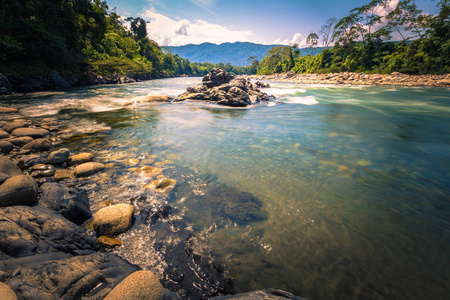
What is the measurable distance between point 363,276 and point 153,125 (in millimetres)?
9045

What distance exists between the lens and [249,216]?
335 centimetres

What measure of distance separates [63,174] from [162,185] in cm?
244

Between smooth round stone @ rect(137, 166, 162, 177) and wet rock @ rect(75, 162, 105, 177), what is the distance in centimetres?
99

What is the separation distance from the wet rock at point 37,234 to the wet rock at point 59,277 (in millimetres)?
230

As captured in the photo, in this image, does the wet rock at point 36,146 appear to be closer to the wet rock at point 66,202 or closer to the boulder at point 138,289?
the wet rock at point 66,202

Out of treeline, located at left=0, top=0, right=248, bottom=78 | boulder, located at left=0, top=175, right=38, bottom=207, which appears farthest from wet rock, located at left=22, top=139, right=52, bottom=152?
treeline, located at left=0, top=0, right=248, bottom=78

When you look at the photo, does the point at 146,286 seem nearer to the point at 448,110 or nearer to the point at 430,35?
the point at 448,110

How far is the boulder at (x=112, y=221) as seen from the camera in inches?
112

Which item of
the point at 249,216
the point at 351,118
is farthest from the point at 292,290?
the point at 351,118

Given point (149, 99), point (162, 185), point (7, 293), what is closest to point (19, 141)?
point (162, 185)

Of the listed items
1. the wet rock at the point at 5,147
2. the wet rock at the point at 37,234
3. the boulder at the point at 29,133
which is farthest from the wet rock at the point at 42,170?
the boulder at the point at 29,133

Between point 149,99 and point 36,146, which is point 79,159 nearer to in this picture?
point 36,146

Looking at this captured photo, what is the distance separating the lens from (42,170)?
14.1 ft

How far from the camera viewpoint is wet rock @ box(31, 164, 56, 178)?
4.18 m
